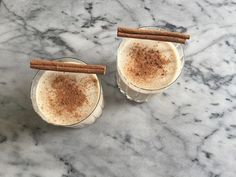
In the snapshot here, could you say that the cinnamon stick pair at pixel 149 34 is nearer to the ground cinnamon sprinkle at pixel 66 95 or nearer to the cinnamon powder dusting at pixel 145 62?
the cinnamon powder dusting at pixel 145 62

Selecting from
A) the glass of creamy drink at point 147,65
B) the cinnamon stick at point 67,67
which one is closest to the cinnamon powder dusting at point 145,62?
the glass of creamy drink at point 147,65

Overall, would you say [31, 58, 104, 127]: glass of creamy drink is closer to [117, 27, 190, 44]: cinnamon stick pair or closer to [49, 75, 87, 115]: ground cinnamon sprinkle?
[49, 75, 87, 115]: ground cinnamon sprinkle

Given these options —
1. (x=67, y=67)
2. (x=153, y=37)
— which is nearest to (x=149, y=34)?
(x=153, y=37)

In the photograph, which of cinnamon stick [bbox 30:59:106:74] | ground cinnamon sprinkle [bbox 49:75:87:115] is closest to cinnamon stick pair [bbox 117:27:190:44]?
cinnamon stick [bbox 30:59:106:74]

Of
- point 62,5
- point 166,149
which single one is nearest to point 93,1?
point 62,5

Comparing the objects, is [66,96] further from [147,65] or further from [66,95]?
[147,65]

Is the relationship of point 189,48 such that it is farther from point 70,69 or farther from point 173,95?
point 70,69
